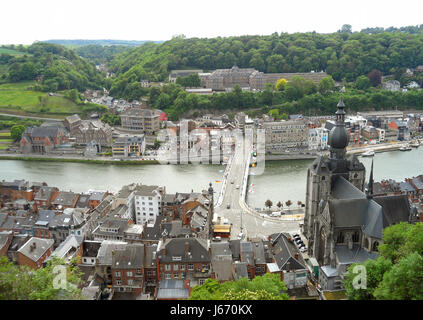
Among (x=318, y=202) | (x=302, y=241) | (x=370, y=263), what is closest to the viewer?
(x=370, y=263)

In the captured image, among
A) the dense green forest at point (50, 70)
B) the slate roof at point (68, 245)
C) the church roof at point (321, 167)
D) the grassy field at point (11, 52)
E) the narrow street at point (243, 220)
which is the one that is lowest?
the narrow street at point (243, 220)

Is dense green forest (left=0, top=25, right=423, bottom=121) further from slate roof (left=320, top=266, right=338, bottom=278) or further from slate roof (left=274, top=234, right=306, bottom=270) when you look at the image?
slate roof (left=320, top=266, right=338, bottom=278)

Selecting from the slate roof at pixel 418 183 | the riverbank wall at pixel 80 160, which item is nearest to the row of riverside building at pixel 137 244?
the slate roof at pixel 418 183

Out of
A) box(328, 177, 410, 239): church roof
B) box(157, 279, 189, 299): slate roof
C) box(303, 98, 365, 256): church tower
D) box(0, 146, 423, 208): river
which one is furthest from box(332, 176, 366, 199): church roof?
box(157, 279, 189, 299): slate roof

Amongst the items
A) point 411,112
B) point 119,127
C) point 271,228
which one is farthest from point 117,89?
point 271,228

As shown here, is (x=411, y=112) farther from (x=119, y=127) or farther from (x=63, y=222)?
(x=63, y=222)

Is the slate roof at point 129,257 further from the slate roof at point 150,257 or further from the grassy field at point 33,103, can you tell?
the grassy field at point 33,103

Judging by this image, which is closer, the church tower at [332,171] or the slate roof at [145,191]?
the church tower at [332,171]

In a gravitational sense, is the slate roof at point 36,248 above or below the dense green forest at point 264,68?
below
